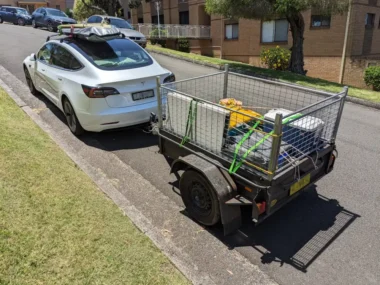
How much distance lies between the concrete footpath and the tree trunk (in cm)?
1030

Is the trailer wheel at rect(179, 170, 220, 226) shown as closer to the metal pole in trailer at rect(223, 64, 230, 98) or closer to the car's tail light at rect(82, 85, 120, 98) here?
the metal pole in trailer at rect(223, 64, 230, 98)

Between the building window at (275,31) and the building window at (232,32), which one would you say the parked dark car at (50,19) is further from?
the building window at (275,31)

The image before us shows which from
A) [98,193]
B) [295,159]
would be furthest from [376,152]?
[98,193]

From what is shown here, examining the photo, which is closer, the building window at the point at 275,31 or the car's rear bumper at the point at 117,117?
the car's rear bumper at the point at 117,117

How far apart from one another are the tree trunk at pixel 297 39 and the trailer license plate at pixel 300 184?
10.4 metres

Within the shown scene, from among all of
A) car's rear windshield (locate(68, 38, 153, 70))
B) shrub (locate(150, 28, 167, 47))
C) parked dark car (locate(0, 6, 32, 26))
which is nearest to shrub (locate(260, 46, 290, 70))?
car's rear windshield (locate(68, 38, 153, 70))

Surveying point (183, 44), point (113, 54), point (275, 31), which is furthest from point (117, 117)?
point (183, 44)

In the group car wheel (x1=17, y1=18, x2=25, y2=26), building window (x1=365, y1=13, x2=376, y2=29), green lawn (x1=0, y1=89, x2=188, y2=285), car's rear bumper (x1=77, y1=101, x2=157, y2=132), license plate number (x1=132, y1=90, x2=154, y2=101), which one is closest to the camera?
green lawn (x1=0, y1=89, x2=188, y2=285)

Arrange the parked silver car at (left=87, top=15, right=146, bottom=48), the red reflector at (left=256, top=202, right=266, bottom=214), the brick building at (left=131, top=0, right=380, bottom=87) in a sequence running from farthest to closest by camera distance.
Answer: the brick building at (left=131, top=0, right=380, bottom=87) → the parked silver car at (left=87, top=15, right=146, bottom=48) → the red reflector at (left=256, top=202, right=266, bottom=214)

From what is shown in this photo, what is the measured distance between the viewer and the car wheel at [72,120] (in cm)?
560

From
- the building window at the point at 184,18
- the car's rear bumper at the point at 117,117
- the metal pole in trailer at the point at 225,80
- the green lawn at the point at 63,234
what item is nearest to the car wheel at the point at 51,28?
the building window at the point at 184,18

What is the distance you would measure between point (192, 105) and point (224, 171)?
857mm

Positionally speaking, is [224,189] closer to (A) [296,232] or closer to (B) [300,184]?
(B) [300,184]

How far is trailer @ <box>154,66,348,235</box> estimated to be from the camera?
3.07 metres
